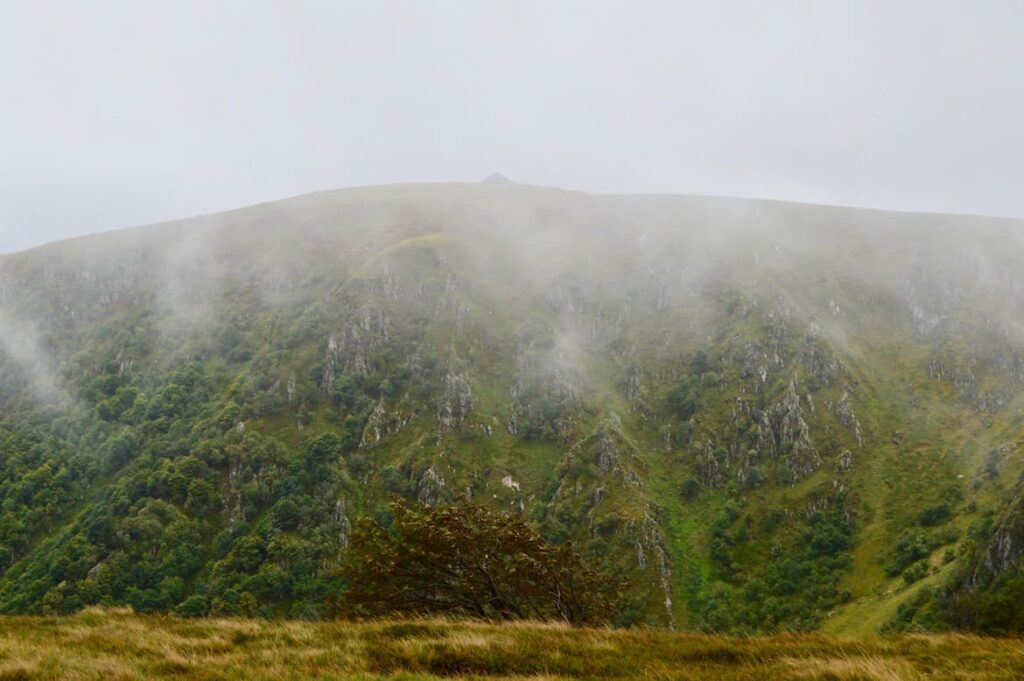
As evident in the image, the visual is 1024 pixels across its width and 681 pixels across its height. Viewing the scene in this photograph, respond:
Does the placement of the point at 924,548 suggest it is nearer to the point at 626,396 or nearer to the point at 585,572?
the point at 626,396

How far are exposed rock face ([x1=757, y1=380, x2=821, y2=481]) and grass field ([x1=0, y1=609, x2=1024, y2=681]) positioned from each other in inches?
4034

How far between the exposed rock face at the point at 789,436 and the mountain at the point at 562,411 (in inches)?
19.3

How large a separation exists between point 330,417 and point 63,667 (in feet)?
423

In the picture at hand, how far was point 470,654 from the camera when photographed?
12.2m

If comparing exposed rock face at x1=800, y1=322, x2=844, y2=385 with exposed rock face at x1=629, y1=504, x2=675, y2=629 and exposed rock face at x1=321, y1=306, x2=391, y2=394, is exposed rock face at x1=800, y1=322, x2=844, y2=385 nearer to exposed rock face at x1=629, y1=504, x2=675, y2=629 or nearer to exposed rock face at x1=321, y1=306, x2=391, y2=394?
exposed rock face at x1=629, y1=504, x2=675, y2=629

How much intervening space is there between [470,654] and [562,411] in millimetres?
115815

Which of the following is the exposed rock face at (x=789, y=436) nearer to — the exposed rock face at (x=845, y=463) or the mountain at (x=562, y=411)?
the mountain at (x=562, y=411)

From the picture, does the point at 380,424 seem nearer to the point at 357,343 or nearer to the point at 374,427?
the point at 374,427

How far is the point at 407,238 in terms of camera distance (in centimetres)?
18550

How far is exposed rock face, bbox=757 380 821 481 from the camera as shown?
105 meters

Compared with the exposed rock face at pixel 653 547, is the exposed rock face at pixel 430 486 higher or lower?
higher

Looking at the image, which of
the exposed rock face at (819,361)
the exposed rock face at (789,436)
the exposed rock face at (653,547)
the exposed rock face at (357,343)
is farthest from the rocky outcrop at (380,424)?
the exposed rock face at (819,361)

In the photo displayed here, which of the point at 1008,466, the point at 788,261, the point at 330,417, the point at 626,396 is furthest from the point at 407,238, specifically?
the point at 1008,466

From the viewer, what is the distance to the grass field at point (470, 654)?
10766 millimetres
